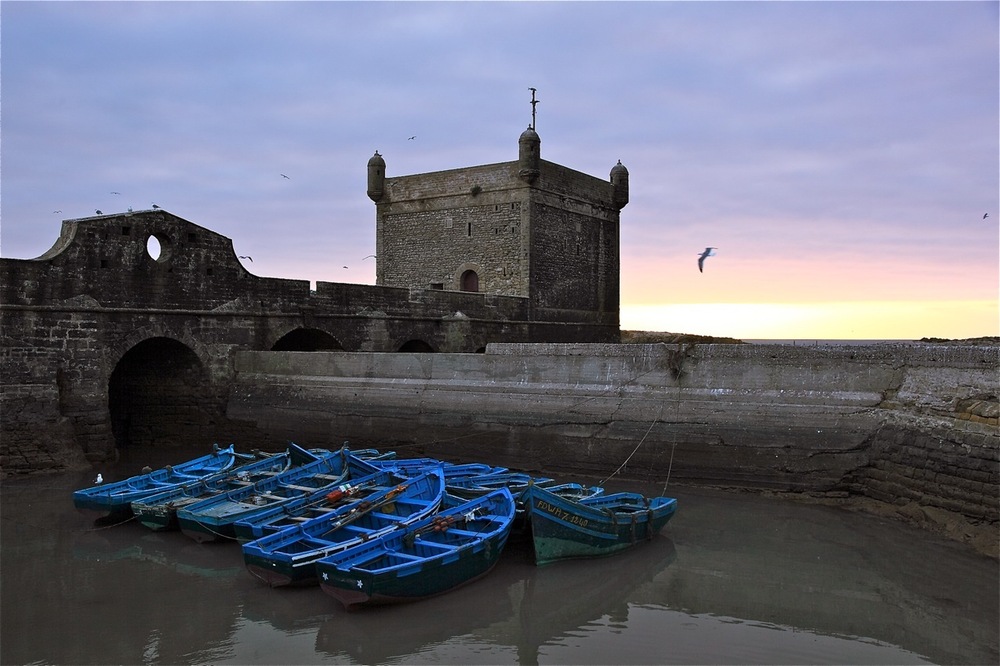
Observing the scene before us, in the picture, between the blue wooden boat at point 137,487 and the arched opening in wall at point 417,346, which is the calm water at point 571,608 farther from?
the arched opening in wall at point 417,346

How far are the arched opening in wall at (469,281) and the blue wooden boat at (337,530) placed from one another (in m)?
17.5

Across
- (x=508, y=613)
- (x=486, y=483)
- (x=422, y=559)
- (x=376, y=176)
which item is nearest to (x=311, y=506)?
(x=486, y=483)

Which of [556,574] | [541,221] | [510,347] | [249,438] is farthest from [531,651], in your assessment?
[541,221]

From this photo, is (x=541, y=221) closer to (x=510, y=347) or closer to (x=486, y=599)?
(x=510, y=347)

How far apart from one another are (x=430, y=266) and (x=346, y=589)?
21.7 meters

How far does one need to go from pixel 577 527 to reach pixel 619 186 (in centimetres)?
2377

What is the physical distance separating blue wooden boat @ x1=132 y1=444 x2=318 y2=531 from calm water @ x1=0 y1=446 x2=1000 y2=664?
0.32 metres

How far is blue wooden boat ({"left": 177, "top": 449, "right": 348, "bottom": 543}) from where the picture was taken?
9555mm

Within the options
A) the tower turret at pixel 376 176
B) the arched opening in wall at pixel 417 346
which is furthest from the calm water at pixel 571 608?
the tower turret at pixel 376 176

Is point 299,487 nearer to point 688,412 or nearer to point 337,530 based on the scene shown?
point 337,530

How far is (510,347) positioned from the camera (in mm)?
15547

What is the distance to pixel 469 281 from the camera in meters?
27.7

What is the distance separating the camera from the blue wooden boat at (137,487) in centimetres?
1066

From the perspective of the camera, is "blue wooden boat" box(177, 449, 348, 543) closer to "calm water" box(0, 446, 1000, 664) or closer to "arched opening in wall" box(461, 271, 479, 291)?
"calm water" box(0, 446, 1000, 664)
